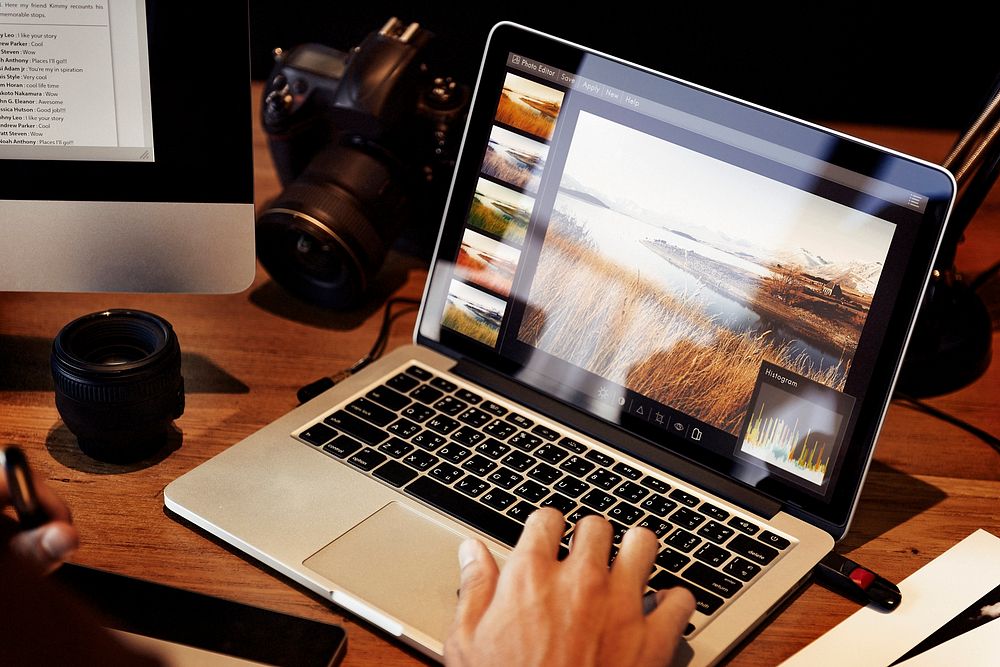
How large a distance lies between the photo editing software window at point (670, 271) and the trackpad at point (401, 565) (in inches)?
7.1

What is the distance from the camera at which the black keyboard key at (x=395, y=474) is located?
2.36ft

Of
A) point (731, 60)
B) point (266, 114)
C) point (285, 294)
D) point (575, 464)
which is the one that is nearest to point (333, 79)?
point (266, 114)

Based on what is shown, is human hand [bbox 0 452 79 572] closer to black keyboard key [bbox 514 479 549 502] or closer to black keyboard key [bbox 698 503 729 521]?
black keyboard key [bbox 514 479 549 502]

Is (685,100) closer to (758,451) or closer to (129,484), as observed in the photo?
(758,451)

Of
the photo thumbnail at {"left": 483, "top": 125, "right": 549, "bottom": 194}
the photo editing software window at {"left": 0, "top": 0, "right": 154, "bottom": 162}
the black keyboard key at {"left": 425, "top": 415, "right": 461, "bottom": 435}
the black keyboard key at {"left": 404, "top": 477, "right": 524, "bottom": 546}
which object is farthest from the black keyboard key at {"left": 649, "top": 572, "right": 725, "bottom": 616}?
the photo editing software window at {"left": 0, "top": 0, "right": 154, "bottom": 162}

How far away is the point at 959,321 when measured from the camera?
91 centimetres

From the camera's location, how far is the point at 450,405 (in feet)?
2.60

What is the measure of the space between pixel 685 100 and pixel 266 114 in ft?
1.43

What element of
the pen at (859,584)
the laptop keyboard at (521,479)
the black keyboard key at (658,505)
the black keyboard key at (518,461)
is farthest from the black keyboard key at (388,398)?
the pen at (859,584)

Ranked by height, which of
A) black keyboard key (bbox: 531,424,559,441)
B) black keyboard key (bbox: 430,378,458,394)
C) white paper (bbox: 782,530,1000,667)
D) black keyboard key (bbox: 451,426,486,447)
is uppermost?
black keyboard key (bbox: 430,378,458,394)

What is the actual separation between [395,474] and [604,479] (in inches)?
6.2

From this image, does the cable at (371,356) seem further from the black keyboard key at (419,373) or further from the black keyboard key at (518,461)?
the black keyboard key at (518,461)

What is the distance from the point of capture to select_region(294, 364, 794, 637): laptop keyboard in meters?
0.67

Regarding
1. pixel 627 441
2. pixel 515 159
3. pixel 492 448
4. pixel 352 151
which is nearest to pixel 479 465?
pixel 492 448
